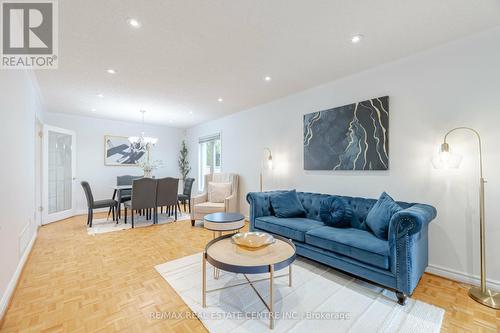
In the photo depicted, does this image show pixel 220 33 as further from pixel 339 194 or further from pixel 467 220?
pixel 467 220

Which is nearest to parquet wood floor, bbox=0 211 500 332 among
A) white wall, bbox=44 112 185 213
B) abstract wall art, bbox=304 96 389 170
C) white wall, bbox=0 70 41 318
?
white wall, bbox=0 70 41 318

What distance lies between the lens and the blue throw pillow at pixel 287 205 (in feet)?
10.5

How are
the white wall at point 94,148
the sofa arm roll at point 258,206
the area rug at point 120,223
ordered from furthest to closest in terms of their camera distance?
1. the white wall at point 94,148
2. the area rug at point 120,223
3. the sofa arm roll at point 258,206

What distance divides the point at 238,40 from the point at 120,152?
534 cm

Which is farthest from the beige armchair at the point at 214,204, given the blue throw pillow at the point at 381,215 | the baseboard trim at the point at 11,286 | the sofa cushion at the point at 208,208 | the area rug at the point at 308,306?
the blue throw pillow at the point at 381,215

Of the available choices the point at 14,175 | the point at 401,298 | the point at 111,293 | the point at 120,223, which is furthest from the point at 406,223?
the point at 120,223

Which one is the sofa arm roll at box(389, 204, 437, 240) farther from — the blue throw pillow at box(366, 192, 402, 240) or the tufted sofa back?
the tufted sofa back

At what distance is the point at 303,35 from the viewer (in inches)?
87.9

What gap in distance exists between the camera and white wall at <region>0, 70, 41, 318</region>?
6.32 ft

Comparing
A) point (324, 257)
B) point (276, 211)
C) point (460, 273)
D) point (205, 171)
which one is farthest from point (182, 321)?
point (205, 171)

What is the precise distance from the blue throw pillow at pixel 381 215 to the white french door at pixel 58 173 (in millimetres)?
6035

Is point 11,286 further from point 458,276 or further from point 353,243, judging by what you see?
point 458,276

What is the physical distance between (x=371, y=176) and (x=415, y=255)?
1.23m

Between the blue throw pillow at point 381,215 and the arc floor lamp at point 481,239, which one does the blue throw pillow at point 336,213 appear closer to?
the blue throw pillow at point 381,215
